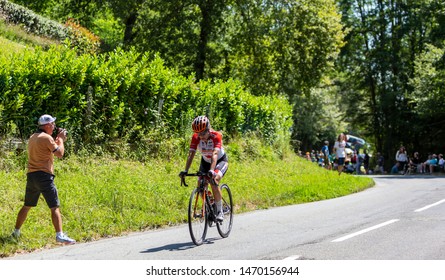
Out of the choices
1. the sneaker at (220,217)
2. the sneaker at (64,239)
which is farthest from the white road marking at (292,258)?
the sneaker at (64,239)

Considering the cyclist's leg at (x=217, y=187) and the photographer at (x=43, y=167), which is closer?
the photographer at (x=43, y=167)

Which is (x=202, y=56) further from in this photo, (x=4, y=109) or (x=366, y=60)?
(x=366, y=60)

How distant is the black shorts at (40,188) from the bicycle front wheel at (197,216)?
6.67 feet

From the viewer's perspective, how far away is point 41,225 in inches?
414

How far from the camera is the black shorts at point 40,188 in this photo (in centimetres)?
954

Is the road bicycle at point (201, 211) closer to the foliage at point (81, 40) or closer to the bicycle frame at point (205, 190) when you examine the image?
the bicycle frame at point (205, 190)

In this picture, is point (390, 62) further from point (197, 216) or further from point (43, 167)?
point (43, 167)

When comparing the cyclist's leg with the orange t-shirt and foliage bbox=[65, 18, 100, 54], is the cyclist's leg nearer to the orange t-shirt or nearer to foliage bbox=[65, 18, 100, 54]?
the orange t-shirt

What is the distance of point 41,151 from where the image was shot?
9453mm

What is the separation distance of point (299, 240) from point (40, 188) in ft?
13.3

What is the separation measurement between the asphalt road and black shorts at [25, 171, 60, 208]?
2.48 ft

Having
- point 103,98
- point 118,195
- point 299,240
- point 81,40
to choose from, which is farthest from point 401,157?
point 299,240

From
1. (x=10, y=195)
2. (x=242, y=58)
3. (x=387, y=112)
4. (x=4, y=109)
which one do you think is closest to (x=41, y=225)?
(x=10, y=195)

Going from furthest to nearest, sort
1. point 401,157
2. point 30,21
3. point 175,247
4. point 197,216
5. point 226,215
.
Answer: point 401,157 < point 30,21 < point 226,215 < point 197,216 < point 175,247
